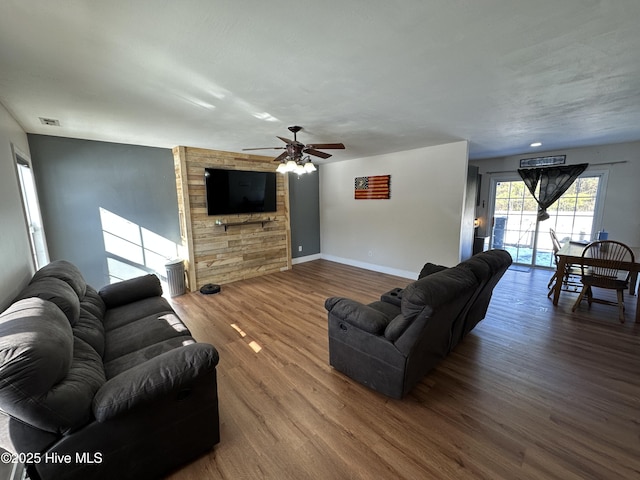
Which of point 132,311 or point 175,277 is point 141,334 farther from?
point 175,277

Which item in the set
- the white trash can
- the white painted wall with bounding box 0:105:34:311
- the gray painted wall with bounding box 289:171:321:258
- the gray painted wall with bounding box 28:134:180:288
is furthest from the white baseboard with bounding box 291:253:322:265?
the white painted wall with bounding box 0:105:34:311

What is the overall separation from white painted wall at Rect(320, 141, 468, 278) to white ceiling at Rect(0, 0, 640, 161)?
4.33 feet

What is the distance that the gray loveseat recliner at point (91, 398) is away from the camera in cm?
108

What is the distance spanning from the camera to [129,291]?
272 centimetres

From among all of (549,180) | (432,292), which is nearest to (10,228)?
(432,292)

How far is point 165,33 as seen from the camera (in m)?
1.44

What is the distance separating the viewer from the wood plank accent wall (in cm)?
437

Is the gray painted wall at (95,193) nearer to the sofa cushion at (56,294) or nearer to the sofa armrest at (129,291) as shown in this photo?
the sofa armrest at (129,291)

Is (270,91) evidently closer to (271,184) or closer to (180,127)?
(180,127)

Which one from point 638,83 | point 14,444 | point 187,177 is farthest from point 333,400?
point 187,177

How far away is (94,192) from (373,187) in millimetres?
4854

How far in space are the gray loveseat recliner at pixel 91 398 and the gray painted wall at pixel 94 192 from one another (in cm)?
244

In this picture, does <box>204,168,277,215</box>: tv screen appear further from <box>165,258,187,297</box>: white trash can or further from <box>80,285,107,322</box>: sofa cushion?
<box>80,285,107,322</box>: sofa cushion

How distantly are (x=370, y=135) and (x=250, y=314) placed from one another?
Result: 120 inches
